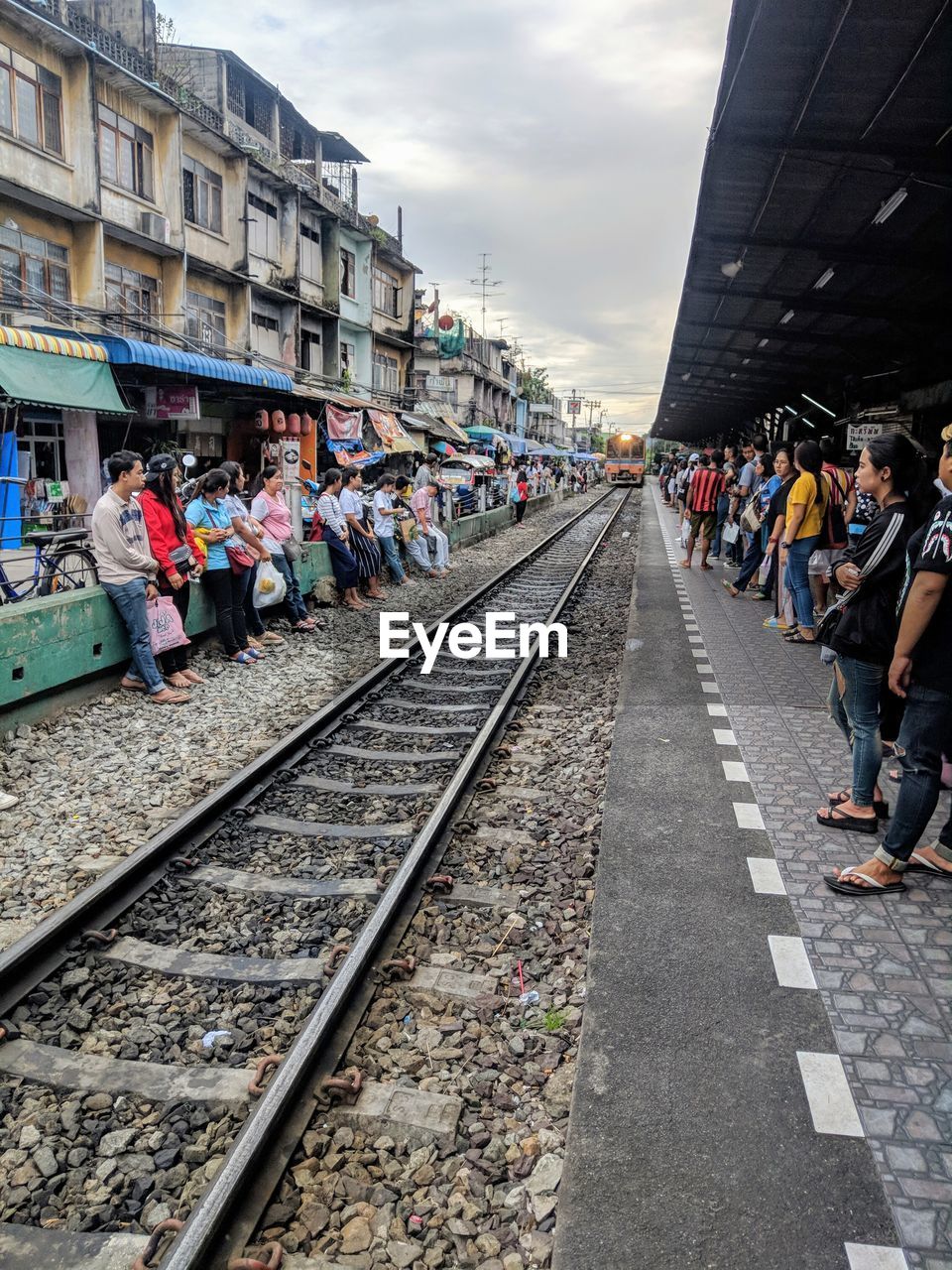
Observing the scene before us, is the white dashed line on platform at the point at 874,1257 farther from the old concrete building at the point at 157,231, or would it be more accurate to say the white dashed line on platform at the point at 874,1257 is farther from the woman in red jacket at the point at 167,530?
the old concrete building at the point at 157,231

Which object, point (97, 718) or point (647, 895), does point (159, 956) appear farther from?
point (97, 718)

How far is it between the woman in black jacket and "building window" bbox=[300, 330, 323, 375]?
25.6 m

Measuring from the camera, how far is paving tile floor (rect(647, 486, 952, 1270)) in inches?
99.5

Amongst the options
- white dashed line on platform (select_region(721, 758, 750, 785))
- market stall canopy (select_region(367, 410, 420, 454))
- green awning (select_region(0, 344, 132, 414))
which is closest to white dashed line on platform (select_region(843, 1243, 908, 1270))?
white dashed line on platform (select_region(721, 758, 750, 785))

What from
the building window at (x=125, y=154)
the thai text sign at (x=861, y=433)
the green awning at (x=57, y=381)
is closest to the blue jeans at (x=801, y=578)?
the thai text sign at (x=861, y=433)

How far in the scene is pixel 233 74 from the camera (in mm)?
24141

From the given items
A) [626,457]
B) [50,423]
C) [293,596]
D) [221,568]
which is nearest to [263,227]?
[50,423]

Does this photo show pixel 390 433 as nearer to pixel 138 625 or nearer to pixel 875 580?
pixel 138 625

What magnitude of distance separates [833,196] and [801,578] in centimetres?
421

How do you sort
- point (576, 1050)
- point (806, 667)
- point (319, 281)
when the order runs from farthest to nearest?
point (319, 281), point (806, 667), point (576, 1050)

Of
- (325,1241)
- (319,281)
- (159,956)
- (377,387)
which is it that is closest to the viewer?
(325,1241)

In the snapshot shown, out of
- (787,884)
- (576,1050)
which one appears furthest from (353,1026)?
(787,884)

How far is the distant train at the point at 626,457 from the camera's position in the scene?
5284 centimetres

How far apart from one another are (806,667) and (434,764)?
414cm
